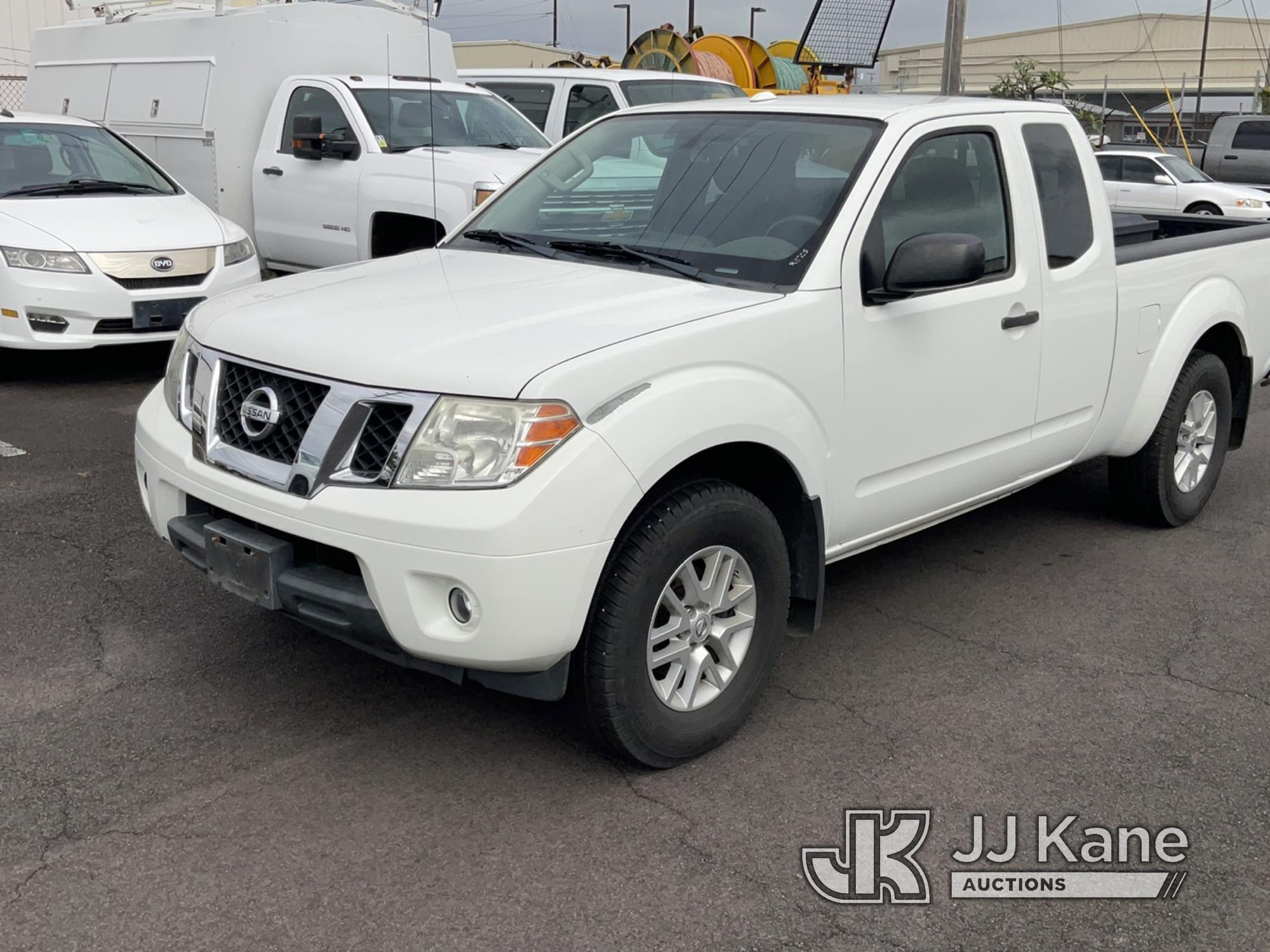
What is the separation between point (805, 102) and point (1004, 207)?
0.80 meters

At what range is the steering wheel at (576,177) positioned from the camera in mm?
4789

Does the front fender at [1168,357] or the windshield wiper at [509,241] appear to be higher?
the windshield wiper at [509,241]

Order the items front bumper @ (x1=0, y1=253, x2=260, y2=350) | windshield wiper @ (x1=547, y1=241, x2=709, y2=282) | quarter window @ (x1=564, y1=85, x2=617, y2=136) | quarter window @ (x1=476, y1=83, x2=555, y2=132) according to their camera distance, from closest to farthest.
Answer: windshield wiper @ (x1=547, y1=241, x2=709, y2=282)
front bumper @ (x1=0, y1=253, x2=260, y2=350)
quarter window @ (x1=564, y1=85, x2=617, y2=136)
quarter window @ (x1=476, y1=83, x2=555, y2=132)

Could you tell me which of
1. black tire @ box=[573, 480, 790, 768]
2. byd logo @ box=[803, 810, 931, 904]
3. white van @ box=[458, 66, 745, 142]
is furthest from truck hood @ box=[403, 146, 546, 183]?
byd logo @ box=[803, 810, 931, 904]

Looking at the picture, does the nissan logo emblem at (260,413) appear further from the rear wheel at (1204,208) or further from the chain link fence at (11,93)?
the rear wheel at (1204,208)

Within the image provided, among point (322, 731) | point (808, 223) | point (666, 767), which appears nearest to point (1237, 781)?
point (666, 767)

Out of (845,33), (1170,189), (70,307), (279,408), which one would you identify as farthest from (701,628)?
(1170,189)

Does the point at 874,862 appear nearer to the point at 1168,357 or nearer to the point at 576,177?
the point at 576,177

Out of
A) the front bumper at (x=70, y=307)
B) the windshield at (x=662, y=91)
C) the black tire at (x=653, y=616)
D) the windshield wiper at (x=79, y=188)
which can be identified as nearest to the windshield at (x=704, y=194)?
the black tire at (x=653, y=616)

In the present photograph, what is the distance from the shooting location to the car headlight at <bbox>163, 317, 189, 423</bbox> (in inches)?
153

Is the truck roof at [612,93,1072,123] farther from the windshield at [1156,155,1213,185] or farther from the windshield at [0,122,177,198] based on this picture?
the windshield at [1156,155,1213,185]

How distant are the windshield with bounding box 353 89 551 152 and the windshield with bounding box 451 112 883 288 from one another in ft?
17.4

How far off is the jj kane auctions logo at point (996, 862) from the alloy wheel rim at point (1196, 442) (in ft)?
9.27

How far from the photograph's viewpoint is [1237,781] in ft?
11.9
